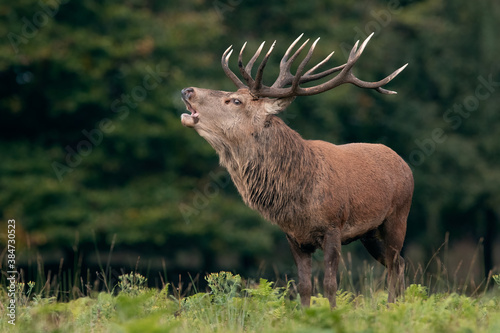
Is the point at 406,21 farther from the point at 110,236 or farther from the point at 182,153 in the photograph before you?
the point at 110,236

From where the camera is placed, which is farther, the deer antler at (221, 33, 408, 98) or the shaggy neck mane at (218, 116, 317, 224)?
the deer antler at (221, 33, 408, 98)

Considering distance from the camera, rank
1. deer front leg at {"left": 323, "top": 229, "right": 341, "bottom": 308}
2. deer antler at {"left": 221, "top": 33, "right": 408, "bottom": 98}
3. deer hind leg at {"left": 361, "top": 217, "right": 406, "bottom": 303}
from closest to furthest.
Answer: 1. deer front leg at {"left": 323, "top": 229, "right": 341, "bottom": 308}
2. deer antler at {"left": 221, "top": 33, "right": 408, "bottom": 98}
3. deer hind leg at {"left": 361, "top": 217, "right": 406, "bottom": 303}

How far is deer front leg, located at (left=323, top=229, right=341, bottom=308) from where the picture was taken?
6.14 m

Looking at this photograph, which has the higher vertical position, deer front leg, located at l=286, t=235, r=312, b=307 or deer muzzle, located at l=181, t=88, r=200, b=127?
deer muzzle, located at l=181, t=88, r=200, b=127

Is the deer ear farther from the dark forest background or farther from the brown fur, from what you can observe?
the dark forest background

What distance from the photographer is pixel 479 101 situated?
2133 centimetres

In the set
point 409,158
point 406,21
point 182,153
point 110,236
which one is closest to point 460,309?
point 110,236

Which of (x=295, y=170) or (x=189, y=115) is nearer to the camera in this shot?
(x=295, y=170)

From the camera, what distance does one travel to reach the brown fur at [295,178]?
6.27m

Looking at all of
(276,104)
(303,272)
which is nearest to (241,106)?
(276,104)

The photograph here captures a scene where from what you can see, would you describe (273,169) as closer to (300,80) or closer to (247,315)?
(300,80)

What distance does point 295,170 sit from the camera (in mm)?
6422

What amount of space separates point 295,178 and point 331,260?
0.76 m

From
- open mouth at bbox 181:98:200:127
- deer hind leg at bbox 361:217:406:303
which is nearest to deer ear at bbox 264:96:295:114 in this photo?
open mouth at bbox 181:98:200:127
